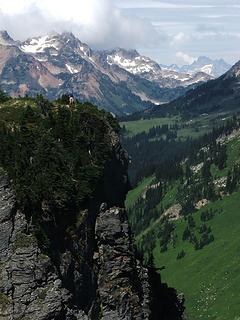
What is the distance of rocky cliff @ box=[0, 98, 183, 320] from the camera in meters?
47.5

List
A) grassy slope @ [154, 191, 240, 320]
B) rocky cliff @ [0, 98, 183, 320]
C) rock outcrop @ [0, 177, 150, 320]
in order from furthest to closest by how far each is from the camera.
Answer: grassy slope @ [154, 191, 240, 320]
rocky cliff @ [0, 98, 183, 320]
rock outcrop @ [0, 177, 150, 320]

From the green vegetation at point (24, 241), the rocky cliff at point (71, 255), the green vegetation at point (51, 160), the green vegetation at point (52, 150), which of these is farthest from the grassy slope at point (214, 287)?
the green vegetation at point (24, 241)

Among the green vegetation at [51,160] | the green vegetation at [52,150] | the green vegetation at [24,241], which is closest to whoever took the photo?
the green vegetation at [24,241]

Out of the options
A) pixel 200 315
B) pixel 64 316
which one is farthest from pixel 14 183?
pixel 200 315

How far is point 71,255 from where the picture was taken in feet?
170

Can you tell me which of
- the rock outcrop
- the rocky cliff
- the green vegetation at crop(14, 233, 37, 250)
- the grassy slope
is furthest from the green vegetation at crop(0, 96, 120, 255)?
the grassy slope

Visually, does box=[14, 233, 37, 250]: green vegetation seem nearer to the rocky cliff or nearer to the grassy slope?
the rocky cliff

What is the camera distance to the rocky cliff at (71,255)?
47.5 m

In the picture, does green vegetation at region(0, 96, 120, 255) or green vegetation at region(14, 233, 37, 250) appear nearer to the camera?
green vegetation at region(14, 233, 37, 250)

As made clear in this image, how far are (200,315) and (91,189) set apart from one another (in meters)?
114

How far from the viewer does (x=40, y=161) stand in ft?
170

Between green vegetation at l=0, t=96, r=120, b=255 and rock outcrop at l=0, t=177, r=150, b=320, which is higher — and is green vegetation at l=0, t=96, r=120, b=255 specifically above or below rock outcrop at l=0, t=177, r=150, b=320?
above

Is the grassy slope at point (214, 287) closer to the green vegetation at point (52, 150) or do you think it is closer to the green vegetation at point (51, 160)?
the green vegetation at point (52, 150)

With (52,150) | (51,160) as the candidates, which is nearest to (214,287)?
(52,150)
